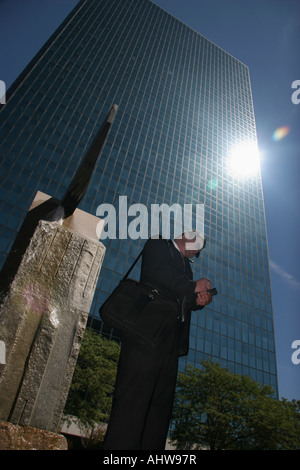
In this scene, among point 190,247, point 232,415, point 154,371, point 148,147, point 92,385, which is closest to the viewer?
point 154,371

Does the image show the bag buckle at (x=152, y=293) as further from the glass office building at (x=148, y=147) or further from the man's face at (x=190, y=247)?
the glass office building at (x=148, y=147)

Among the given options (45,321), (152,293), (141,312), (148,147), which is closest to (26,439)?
(45,321)

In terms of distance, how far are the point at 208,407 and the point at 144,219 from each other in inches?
1321

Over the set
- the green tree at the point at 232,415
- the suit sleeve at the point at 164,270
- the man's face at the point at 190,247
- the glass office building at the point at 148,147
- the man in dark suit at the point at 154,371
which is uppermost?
the glass office building at the point at 148,147

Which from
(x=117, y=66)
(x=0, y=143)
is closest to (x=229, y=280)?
(x=0, y=143)

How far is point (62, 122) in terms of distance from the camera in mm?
47375

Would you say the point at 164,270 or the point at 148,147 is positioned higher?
the point at 148,147

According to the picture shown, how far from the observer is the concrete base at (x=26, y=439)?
1.67 m

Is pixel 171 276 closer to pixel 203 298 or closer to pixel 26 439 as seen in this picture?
pixel 203 298

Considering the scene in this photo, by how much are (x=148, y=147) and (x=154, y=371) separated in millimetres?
58216

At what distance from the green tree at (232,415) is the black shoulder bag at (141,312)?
19.4 metres

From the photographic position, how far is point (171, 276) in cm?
221

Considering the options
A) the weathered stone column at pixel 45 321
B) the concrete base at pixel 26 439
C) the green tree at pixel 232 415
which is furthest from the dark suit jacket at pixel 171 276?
the green tree at pixel 232 415
